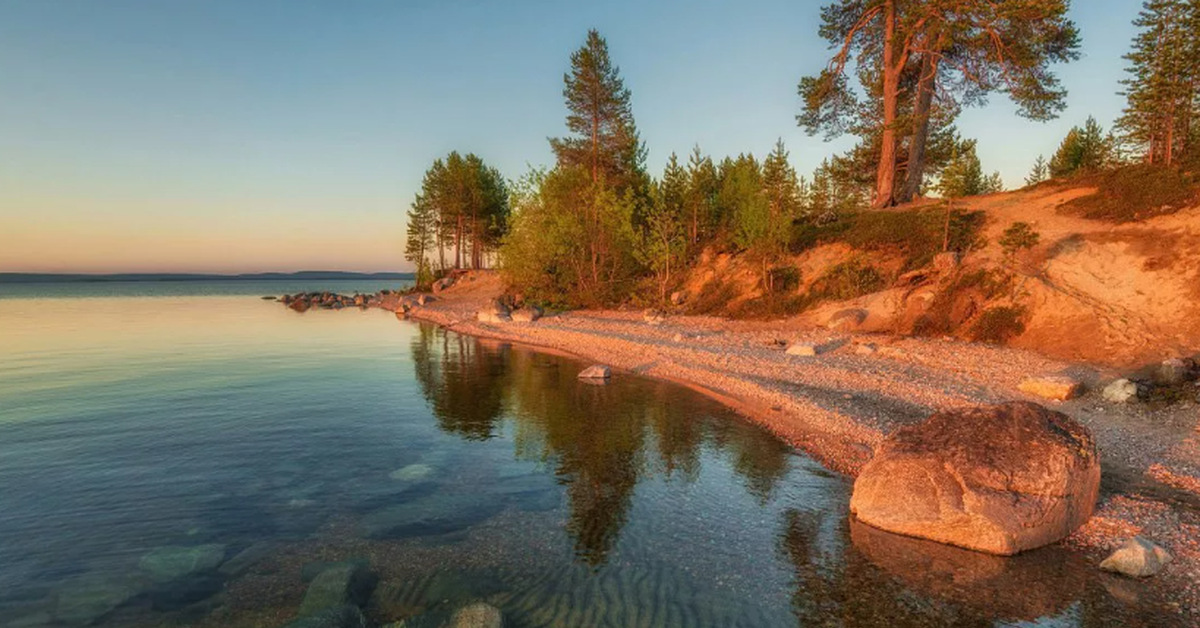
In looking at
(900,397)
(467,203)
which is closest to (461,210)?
(467,203)

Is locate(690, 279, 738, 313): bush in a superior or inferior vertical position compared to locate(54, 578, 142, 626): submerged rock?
superior

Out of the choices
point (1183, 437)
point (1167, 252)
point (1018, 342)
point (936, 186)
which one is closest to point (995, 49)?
point (936, 186)

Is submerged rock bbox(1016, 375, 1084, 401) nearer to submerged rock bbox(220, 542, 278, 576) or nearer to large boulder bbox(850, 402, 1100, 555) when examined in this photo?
large boulder bbox(850, 402, 1100, 555)

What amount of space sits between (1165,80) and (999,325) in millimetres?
23459

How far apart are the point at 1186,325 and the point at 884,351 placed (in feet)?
33.1

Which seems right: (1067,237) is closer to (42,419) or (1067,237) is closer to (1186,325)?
(1186,325)

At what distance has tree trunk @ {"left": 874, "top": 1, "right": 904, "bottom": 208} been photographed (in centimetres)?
3919

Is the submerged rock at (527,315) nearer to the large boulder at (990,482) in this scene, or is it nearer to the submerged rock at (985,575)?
the large boulder at (990,482)

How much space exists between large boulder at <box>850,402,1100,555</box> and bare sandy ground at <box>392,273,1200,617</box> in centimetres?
100

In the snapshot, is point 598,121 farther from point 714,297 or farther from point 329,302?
point 329,302

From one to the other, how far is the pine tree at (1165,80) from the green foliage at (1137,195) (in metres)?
5.69

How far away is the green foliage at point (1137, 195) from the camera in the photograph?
24.6 metres

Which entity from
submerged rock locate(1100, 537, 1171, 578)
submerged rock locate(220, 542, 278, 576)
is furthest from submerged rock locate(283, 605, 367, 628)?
submerged rock locate(1100, 537, 1171, 578)

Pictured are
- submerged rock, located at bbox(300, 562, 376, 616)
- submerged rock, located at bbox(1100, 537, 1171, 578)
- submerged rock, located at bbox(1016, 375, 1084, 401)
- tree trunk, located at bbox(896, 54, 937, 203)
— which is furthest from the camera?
tree trunk, located at bbox(896, 54, 937, 203)
